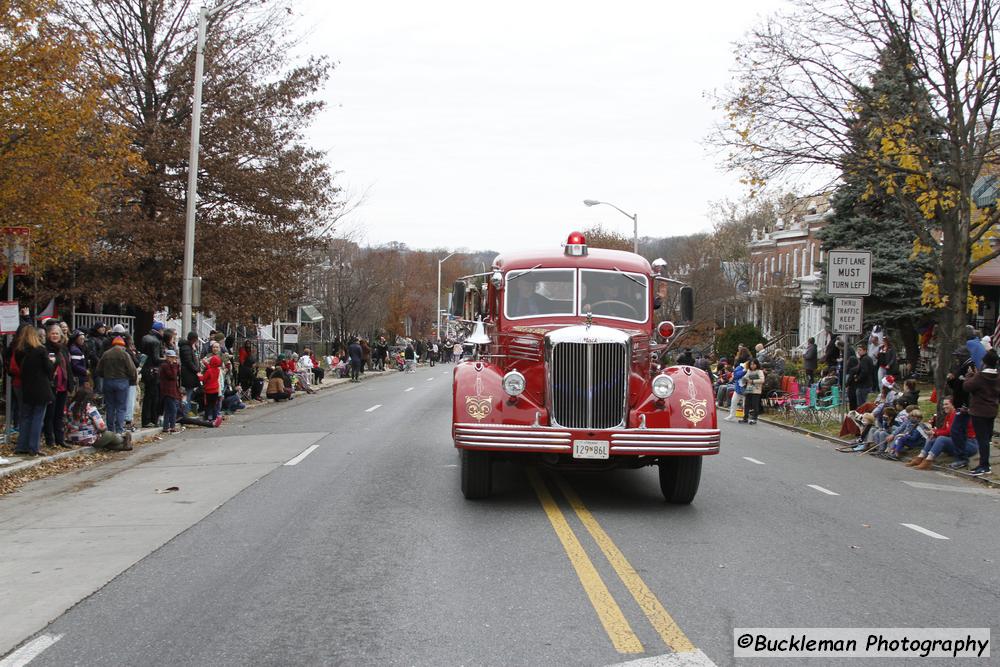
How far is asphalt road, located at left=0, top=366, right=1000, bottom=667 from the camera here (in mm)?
5129

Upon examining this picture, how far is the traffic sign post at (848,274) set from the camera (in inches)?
697

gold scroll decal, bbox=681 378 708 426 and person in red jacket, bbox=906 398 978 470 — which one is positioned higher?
gold scroll decal, bbox=681 378 708 426

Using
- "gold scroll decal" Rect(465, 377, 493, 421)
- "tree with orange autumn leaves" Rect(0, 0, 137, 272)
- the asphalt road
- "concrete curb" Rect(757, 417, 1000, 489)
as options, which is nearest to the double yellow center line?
the asphalt road

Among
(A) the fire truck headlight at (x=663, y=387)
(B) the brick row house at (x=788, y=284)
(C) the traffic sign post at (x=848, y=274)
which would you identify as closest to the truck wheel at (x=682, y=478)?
(A) the fire truck headlight at (x=663, y=387)

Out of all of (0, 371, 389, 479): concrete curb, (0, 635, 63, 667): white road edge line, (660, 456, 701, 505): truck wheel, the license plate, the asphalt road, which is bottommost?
(0, 371, 389, 479): concrete curb

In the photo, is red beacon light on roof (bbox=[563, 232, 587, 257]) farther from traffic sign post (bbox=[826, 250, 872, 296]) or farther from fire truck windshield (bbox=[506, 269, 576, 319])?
traffic sign post (bbox=[826, 250, 872, 296])

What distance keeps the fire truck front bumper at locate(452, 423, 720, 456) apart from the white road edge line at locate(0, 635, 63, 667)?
165 inches

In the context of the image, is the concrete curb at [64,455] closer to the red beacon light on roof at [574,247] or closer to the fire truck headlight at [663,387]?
the red beacon light on roof at [574,247]

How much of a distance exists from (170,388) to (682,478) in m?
10.8

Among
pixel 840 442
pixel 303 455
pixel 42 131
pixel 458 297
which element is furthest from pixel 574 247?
pixel 840 442

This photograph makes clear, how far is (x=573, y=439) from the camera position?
8789 mm

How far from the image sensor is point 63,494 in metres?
10.5

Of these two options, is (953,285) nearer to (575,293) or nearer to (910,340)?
A: (575,293)

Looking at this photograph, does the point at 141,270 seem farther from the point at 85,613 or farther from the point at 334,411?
the point at 85,613
